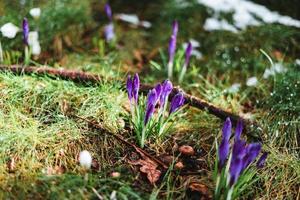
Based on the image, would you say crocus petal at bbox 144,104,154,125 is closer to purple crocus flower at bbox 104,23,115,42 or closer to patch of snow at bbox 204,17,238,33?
purple crocus flower at bbox 104,23,115,42

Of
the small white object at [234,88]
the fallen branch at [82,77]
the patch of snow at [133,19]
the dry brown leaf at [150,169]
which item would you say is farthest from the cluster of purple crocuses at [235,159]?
the patch of snow at [133,19]

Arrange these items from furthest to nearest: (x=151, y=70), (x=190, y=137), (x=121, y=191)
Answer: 1. (x=151, y=70)
2. (x=190, y=137)
3. (x=121, y=191)

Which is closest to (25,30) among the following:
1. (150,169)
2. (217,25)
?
(150,169)

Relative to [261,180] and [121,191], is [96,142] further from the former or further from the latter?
[261,180]

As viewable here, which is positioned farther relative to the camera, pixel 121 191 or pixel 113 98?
pixel 113 98

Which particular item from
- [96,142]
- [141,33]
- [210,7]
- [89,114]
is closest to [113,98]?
[89,114]

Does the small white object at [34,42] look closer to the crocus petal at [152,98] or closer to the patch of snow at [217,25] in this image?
the crocus petal at [152,98]

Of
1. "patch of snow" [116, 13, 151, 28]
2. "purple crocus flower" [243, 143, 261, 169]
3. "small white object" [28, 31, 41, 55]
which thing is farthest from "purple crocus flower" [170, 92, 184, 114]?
"patch of snow" [116, 13, 151, 28]
